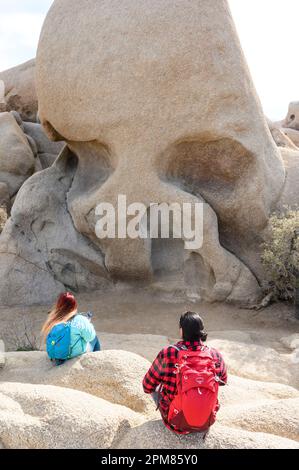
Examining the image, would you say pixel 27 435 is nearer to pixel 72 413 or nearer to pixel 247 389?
pixel 72 413

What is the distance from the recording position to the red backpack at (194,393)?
2924 mm

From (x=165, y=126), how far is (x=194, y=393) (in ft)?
17.9

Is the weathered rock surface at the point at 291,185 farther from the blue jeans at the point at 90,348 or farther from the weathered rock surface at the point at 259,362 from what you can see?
the blue jeans at the point at 90,348

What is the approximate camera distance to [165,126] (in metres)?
7.69

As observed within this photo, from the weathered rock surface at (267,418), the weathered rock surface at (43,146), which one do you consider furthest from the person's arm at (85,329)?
the weathered rock surface at (43,146)

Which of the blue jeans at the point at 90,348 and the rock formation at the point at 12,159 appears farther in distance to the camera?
the rock formation at the point at 12,159

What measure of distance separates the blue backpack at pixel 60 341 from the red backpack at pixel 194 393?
1.47 metres

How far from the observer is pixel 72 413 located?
330 cm

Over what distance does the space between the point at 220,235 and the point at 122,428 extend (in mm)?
5746

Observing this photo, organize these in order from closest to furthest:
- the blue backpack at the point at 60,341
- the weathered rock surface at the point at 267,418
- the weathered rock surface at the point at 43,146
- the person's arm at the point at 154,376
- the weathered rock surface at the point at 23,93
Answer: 1. the person's arm at the point at 154,376
2. the weathered rock surface at the point at 267,418
3. the blue backpack at the point at 60,341
4. the weathered rock surface at the point at 43,146
5. the weathered rock surface at the point at 23,93

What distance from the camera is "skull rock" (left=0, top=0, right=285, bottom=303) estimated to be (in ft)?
24.6

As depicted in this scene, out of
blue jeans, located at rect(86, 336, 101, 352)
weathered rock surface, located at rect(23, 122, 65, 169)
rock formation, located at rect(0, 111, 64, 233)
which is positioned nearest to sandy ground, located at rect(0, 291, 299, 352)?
blue jeans, located at rect(86, 336, 101, 352)

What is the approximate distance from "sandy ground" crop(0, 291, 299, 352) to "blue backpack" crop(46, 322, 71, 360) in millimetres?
2947

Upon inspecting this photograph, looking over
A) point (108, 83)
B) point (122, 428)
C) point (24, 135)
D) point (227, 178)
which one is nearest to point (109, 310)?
point (227, 178)
